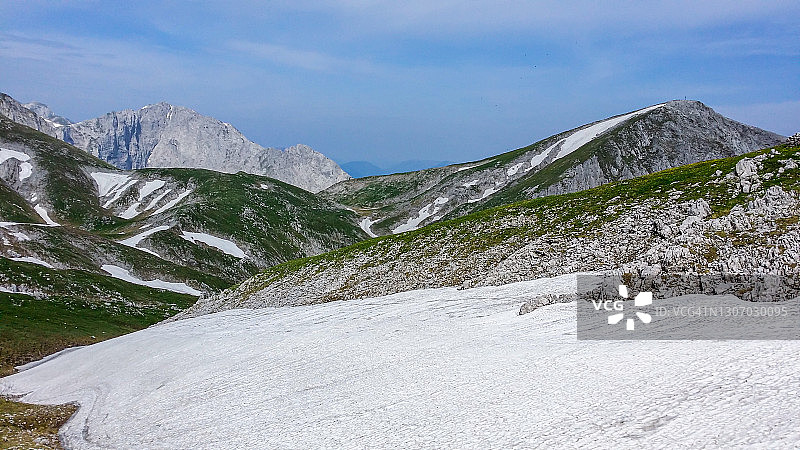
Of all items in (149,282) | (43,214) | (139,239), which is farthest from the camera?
(43,214)

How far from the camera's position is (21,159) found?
182125mm

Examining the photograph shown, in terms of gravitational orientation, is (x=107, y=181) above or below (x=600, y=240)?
above

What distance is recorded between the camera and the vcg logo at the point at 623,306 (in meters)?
31.8

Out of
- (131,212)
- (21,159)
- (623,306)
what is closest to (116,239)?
(131,212)

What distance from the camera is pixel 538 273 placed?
159 feet

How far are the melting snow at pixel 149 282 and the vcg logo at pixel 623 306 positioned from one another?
91.3 metres

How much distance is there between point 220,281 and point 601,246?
9503 cm

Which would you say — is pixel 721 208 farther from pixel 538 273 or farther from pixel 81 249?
pixel 81 249

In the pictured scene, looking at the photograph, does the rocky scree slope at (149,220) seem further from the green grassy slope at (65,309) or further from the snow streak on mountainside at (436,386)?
the snow streak on mountainside at (436,386)

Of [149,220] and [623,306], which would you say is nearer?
[623,306]

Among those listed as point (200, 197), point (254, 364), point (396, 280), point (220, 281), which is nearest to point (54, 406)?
point (254, 364)

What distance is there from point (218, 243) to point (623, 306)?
12319cm

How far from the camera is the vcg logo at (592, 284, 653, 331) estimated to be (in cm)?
3178

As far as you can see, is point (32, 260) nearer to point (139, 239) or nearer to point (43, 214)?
point (139, 239)
